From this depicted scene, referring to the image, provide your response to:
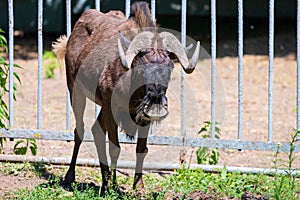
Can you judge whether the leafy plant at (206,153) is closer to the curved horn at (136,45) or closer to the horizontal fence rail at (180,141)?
the horizontal fence rail at (180,141)

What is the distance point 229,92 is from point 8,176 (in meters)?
5.90

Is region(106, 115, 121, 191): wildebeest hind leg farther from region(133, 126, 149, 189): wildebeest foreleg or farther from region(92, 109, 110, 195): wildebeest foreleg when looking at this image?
region(133, 126, 149, 189): wildebeest foreleg

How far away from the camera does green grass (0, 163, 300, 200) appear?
5.93 m

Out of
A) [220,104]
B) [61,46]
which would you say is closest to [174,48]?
[61,46]

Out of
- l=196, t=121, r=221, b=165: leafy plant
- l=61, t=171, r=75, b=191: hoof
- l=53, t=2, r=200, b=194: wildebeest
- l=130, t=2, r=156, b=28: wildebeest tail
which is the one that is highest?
l=130, t=2, r=156, b=28: wildebeest tail

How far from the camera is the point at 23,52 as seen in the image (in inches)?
617

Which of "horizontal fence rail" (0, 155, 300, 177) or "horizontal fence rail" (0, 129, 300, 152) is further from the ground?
"horizontal fence rail" (0, 129, 300, 152)

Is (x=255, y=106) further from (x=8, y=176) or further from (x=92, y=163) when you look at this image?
(x=8, y=176)

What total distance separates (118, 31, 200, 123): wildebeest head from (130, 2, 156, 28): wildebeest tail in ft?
0.83

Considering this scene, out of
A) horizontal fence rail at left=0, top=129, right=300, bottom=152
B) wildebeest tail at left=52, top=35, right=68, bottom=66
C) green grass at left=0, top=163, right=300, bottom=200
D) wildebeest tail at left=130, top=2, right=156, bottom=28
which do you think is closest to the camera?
green grass at left=0, top=163, right=300, bottom=200

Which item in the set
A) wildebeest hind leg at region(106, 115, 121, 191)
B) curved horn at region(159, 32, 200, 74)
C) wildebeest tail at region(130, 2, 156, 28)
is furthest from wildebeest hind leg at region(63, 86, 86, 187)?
curved horn at region(159, 32, 200, 74)

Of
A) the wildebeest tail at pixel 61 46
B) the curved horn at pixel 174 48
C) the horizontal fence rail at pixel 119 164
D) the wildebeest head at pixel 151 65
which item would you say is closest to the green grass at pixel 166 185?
the horizontal fence rail at pixel 119 164

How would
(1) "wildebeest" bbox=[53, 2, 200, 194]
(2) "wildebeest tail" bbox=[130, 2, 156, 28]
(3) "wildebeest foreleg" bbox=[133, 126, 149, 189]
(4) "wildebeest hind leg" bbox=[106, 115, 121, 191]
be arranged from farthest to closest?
(3) "wildebeest foreleg" bbox=[133, 126, 149, 189], (4) "wildebeest hind leg" bbox=[106, 115, 121, 191], (2) "wildebeest tail" bbox=[130, 2, 156, 28], (1) "wildebeest" bbox=[53, 2, 200, 194]

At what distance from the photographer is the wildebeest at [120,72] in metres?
5.77
